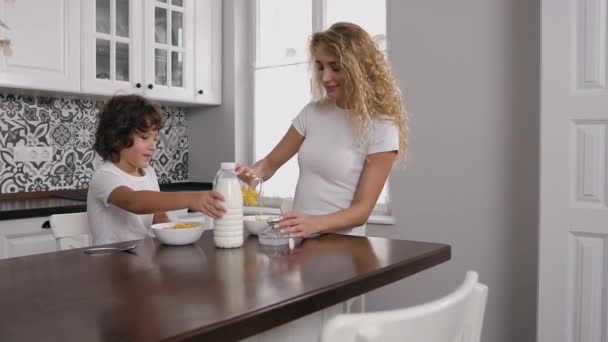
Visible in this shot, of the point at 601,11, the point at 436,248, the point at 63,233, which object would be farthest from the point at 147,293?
the point at 601,11

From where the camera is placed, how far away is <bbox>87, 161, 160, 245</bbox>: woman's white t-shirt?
64.7 inches

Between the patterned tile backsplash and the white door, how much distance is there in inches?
102

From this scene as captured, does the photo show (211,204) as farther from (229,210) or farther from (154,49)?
(154,49)

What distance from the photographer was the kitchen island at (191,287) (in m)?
0.75

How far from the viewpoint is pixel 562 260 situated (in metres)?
2.14

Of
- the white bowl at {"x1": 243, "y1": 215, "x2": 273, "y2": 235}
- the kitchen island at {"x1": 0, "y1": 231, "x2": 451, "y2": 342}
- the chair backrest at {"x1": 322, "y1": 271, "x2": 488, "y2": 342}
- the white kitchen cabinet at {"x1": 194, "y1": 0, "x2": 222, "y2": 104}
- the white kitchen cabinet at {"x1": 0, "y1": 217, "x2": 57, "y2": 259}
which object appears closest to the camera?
the chair backrest at {"x1": 322, "y1": 271, "x2": 488, "y2": 342}

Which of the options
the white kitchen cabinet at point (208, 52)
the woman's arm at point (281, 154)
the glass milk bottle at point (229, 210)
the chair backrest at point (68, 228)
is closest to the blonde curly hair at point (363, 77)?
the woman's arm at point (281, 154)

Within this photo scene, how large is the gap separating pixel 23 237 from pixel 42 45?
3.22 feet

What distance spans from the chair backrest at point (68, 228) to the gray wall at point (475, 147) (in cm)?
170

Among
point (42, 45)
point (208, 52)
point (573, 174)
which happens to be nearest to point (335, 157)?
point (573, 174)

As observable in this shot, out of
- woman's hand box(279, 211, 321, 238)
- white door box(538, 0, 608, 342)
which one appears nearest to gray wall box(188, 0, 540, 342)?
white door box(538, 0, 608, 342)

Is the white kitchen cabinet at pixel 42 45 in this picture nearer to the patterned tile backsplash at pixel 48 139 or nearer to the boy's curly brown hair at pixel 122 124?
the patterned tile backsplash at pixel 48 139

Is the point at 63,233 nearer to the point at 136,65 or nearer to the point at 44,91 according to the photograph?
the point at 44,91

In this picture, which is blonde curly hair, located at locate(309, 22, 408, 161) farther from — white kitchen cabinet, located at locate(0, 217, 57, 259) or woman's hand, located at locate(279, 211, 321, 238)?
white kitchen cabinet, located at locate(0, 217, 57, 259)
